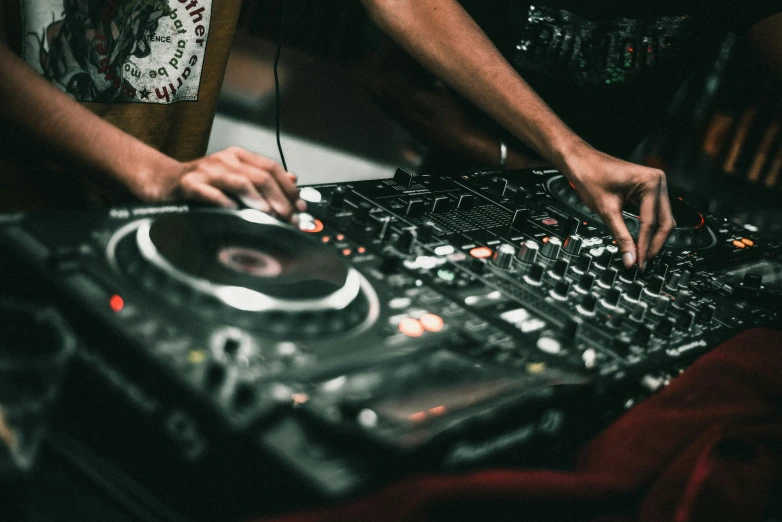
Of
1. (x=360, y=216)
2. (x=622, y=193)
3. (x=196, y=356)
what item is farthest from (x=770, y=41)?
(x=196, y=356)

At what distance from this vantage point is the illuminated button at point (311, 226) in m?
0.97

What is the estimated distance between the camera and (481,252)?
1097mm

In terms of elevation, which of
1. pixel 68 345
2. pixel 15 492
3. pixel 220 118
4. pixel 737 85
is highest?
pixel 737 85

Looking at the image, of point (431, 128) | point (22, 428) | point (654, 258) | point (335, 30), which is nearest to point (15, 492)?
point (22, 428)

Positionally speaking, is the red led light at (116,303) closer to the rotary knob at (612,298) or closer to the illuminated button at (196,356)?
the illuminated button at (196,356)

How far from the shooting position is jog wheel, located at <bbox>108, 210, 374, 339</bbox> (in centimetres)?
69

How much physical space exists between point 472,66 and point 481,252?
0.60m

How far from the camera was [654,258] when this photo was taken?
1283mm

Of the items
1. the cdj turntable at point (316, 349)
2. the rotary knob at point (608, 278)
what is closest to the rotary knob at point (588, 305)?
the cdj turntable at point (316, 349)

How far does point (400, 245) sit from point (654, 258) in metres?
0.56

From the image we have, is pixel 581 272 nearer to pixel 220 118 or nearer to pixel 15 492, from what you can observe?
pixel 15 492

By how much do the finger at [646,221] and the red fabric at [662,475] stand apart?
0.29 metres

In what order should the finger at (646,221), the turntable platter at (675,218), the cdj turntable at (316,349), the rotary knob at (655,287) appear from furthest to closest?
the turntable platter at (675,218) → the finger at (646,221) → the rotary knob at (655,287) → the cdj turntable at (316,349)

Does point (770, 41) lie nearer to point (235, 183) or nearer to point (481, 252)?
point (481, 252)
